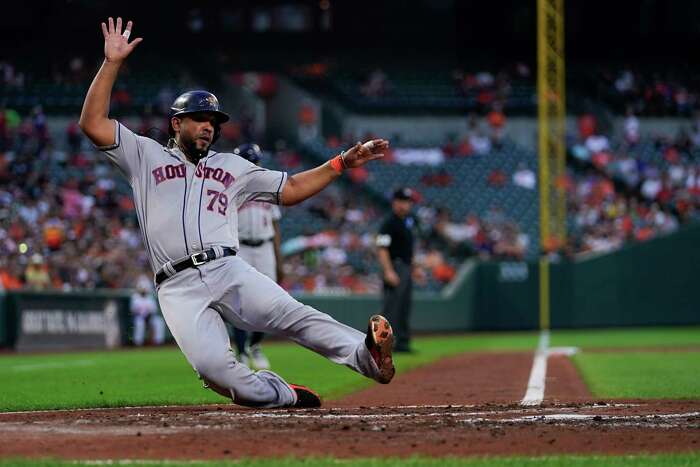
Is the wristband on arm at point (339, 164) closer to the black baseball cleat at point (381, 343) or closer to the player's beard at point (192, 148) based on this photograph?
the player's beard at point (192, 148)

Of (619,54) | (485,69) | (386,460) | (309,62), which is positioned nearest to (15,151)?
(309,62)

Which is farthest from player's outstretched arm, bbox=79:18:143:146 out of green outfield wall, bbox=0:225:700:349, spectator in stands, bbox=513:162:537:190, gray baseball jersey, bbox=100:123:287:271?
spectator in stands, bbox=513:162:537:190

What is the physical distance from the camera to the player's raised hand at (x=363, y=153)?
7160 mm

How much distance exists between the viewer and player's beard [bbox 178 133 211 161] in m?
7.16

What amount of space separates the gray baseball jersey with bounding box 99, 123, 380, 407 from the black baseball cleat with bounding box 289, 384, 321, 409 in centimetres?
38

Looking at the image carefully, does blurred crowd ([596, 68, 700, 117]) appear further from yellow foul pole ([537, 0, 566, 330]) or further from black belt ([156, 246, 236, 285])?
black belt ([156, 246, 236, 285])

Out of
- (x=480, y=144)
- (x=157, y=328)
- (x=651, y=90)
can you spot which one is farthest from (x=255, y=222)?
(x=651, y=90)

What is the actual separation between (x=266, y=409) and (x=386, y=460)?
2.38 m

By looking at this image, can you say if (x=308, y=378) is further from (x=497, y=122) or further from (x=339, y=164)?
(x=497, y=122)

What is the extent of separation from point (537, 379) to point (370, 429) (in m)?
4.72

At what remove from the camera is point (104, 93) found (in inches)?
269

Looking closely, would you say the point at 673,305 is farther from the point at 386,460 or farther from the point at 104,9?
the point at 386,460

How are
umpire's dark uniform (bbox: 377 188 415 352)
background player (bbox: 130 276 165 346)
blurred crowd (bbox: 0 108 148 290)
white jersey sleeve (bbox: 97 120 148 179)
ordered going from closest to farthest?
white jersey sleeve (bbox: 97 120 148 179) → umpire's dark uniform (bbox: 377 188 415 352) → blurred crowd (bbox: 0 108 148 290) → background player (bbox: 130 276 165 346)

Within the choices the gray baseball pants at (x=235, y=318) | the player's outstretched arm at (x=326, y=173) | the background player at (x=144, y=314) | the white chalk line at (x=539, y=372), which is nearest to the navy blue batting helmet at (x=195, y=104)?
the player's outstretched arm at (x=326, y=173)
